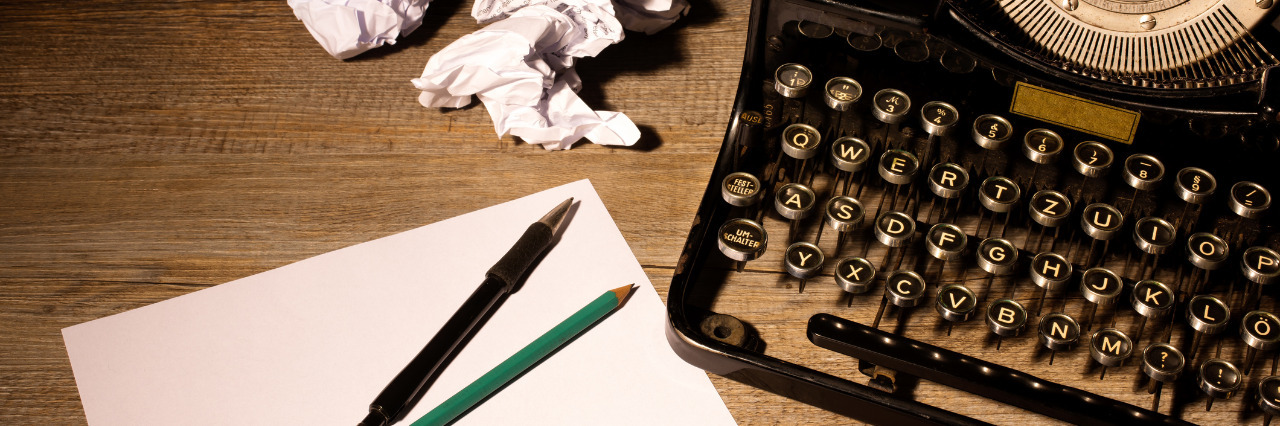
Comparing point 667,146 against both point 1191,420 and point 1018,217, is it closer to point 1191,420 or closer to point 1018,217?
point 1018,217

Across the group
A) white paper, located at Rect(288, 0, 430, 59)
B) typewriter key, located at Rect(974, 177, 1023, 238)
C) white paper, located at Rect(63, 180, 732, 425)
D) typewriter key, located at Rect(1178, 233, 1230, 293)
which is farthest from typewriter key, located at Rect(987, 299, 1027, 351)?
white paper, located at Rect(288, 0, 430, 59)

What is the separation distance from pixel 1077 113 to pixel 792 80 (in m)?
0.33

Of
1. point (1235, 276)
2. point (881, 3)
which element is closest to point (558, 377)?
point (881, 3)

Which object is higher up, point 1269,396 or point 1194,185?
point 1194,185

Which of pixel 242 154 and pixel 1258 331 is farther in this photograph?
pixel 242 154

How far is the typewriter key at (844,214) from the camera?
3.67ft

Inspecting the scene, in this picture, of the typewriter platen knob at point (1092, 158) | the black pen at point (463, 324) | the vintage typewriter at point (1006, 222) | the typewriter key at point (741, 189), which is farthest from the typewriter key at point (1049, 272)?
the black pen at point (463, 324)

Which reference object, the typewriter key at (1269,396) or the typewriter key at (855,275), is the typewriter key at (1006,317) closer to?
the typewriter key at (855,275)

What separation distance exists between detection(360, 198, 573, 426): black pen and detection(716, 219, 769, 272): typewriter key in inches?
8.6

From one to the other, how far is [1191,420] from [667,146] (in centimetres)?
72

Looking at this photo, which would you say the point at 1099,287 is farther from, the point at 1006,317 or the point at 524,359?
the point at 524,359

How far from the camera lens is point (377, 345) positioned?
108 centimetres

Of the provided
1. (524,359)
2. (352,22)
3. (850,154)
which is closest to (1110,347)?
(850,154)

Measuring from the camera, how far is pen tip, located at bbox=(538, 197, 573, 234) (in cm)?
117
